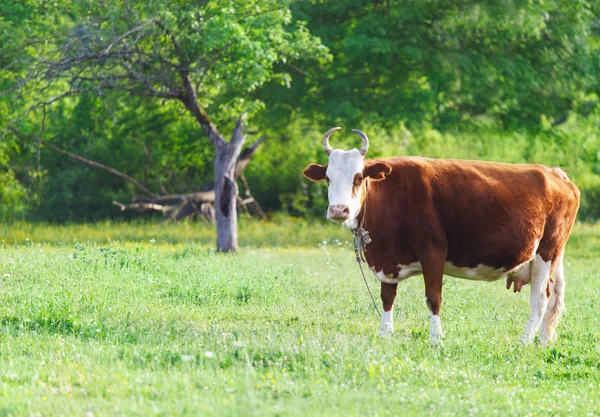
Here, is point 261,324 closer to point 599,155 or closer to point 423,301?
point 423,301

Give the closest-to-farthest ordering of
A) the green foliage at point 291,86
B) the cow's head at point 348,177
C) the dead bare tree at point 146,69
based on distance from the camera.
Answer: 1. the cow's head at point 348,177
2. the dead bare tree at point 146,69
3. the green foliage at point 291,86

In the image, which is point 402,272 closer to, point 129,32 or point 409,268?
point 409,268

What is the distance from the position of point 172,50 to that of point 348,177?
11.3 metres

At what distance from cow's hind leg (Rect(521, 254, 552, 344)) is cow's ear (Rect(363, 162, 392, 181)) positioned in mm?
2325

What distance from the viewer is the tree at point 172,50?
1902 cm

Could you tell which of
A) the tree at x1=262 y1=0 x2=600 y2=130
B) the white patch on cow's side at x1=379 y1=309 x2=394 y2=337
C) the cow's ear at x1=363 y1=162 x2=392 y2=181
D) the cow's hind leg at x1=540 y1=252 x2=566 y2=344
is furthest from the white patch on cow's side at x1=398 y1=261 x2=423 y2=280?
the tree at x1=262 y1=0 x2=600 y2=130

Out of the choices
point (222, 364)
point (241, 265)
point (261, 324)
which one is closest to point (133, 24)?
point (241, 265)

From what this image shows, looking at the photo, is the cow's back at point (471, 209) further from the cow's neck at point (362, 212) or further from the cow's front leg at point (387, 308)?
the cow's front leg at point (387, 308)

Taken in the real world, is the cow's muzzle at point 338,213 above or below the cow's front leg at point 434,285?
above

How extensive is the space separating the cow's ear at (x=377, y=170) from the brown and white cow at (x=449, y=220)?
Result: 11mm

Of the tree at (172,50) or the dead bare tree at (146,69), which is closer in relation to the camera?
the tree at (172,50)

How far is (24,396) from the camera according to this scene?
7.33 metres

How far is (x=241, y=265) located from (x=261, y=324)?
5.20 m

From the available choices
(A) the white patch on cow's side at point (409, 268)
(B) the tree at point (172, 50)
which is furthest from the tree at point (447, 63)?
(A) the white patch on cow's side at point (409, 268)
